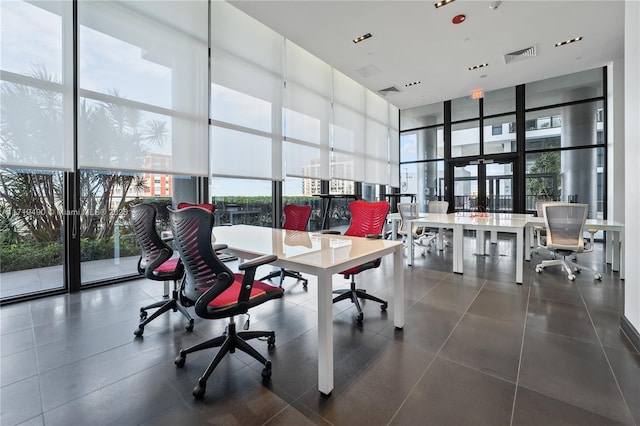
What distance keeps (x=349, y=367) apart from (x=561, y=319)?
2199 mm

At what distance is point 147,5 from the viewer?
355 centimetres

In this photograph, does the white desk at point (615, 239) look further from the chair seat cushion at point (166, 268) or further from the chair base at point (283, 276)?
the chair seat cushion at point (166, 268)

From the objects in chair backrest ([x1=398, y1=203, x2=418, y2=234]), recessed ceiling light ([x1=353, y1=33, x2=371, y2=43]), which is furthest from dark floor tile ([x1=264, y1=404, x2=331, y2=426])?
recessed ceiling light ([x1=353, y1=33, x2=371, y2=43])

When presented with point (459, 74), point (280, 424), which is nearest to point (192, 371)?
point (280, 424)

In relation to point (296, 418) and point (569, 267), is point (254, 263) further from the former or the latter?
point (569, 267)

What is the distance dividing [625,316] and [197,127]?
5250mm

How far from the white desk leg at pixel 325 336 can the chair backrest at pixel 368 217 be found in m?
1.71

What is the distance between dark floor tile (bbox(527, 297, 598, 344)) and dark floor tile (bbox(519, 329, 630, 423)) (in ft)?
0.46

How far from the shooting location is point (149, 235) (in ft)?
7.86

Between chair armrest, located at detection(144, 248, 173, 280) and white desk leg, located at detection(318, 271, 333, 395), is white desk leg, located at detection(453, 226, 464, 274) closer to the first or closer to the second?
white desk leg, located at detection(318, 271, 333, 395)

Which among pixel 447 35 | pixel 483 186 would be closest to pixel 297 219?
pixel 447 35

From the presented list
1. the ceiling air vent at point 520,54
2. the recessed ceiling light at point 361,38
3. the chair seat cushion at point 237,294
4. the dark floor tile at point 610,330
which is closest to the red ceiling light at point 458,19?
the recessed ceiling light at point 361,38

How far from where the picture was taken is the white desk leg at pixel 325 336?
1.59m

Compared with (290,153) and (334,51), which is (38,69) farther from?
(334,51)
